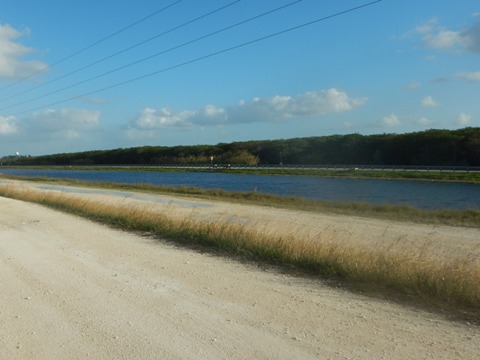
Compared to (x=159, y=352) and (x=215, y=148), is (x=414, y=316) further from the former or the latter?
(x=215, y=148)

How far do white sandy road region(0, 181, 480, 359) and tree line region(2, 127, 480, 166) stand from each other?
3301 inches

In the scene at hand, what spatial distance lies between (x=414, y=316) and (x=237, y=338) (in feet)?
7.55

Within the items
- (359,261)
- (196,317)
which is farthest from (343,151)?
(196,317)

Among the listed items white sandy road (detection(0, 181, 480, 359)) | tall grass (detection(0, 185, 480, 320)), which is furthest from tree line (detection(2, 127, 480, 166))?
white sandy road (detection(0, 181, 480, 359))

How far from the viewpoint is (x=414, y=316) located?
6.23m

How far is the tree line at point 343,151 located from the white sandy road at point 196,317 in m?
83.8

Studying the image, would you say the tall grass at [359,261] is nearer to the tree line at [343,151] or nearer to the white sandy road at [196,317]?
the white sandy road at [196,317]

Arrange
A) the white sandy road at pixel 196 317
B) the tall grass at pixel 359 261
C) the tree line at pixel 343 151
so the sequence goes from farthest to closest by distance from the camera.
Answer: the tree line at pixel 343 151, the tall grass at pixel 359 261, the white sandy road at pixel 196 317

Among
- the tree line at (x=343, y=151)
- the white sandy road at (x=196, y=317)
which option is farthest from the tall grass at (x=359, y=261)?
the tree line at (x=343, y=151)

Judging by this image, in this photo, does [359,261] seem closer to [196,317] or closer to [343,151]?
[196,317]

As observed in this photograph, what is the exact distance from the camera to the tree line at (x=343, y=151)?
88.8m

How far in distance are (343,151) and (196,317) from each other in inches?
4536

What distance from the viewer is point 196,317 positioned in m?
6.25

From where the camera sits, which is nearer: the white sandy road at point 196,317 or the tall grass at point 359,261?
the white sandy road at point 196,317
